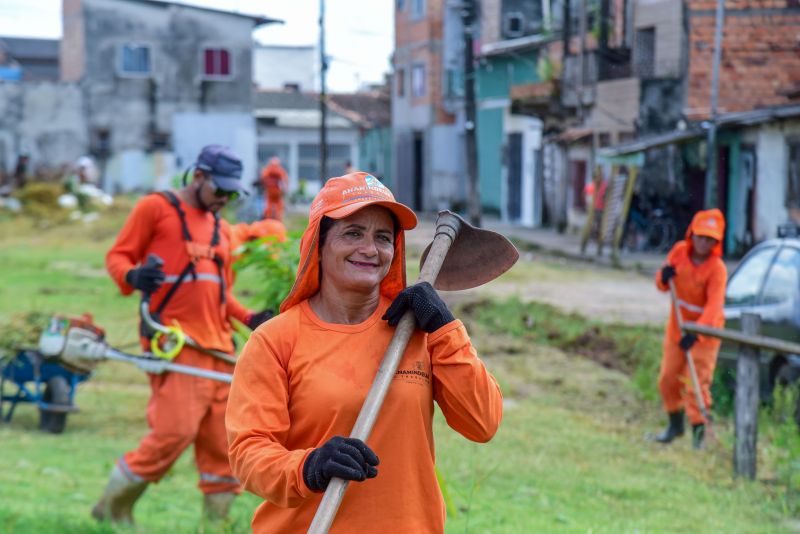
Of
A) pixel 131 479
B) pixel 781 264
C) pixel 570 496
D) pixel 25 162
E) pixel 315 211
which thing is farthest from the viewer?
pixel 25 162

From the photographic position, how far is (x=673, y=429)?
10.0 m

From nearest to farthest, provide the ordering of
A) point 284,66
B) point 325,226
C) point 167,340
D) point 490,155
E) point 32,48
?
point 325,226
point 167,340
point 490,155
point 32,48
point 284,66

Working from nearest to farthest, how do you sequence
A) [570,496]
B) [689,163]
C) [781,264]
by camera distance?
[570,496] → [781,264] → [689,163]

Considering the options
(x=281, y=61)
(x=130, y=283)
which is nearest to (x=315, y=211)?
(x=130, y=283)

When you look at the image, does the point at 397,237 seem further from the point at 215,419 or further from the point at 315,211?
the point at 215,419

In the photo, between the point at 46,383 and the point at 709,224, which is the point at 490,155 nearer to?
the point at 46,383

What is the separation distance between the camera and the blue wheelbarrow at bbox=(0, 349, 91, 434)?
10.5 metres

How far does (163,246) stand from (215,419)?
971mm

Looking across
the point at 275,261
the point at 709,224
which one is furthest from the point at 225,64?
the point at 275,261

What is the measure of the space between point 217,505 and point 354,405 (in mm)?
3549

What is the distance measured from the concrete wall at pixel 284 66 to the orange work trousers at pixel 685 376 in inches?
2605

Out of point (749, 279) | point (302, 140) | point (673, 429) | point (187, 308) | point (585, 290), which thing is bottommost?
point (585, 290)

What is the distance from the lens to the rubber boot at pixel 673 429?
9.99 meters

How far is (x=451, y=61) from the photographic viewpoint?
46.4m
